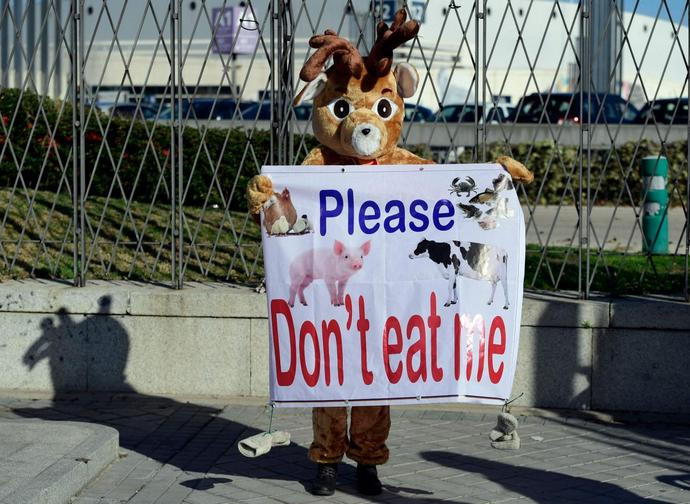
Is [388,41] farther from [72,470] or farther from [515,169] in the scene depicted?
[72,470]

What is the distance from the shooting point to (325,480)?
17.9 ft

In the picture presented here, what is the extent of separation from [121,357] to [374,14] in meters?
2.66

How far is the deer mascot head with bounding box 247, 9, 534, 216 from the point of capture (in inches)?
214

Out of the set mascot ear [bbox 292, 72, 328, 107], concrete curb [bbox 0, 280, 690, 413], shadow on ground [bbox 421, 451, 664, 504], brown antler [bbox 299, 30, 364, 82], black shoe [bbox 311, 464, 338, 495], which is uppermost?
brown antler [bbox 299, 30, 364, 82]

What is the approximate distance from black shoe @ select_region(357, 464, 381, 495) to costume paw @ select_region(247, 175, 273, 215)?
131cm

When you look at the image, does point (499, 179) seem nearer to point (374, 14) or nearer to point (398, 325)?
point (398, 325)

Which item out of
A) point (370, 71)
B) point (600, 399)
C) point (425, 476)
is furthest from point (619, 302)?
point (370, 71)

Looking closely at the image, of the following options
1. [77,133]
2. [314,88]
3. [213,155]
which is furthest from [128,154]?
[314,88]

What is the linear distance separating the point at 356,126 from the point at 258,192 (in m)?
0.55

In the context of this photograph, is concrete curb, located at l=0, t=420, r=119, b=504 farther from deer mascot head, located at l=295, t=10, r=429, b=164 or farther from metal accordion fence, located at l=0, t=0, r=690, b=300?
deer mascot head, located at l=295, t=10, r=429, b=164

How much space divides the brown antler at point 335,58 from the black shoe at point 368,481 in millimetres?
1844

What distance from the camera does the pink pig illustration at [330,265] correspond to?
533 cm

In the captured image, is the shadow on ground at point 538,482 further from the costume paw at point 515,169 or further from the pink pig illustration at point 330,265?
the costume paw at point 515,169

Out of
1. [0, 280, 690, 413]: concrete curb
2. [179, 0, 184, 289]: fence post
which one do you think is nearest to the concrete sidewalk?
[0, 280, 690, 413]: concrete curb
